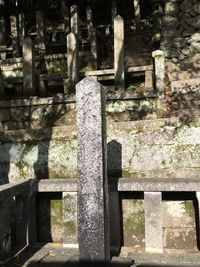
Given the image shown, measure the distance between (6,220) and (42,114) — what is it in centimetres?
289

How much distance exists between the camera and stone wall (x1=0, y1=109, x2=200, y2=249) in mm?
4047

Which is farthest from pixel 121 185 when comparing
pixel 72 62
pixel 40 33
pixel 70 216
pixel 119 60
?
pixel 40 33

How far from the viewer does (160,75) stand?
6.19 metres

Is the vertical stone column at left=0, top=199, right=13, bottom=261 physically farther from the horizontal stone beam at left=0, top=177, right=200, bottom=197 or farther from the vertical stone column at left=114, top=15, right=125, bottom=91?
the vertical stone column at left=114, top=15, right=125, bottom=91

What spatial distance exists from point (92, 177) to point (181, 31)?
594 cm

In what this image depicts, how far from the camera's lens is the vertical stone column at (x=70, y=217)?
13.5ft

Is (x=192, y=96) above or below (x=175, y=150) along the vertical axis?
above

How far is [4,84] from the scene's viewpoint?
7352 mm

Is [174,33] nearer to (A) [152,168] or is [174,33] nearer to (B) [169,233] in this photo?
(A) [152,168]

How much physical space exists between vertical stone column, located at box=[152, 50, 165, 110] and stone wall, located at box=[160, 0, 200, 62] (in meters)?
2.15

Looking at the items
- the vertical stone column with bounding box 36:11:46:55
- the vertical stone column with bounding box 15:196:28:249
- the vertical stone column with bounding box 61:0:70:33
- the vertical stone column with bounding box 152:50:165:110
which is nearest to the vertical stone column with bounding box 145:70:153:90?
the vertical stone column with bounding box 152:50:165:110

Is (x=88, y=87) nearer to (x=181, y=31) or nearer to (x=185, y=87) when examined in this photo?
(x=185, y=87)

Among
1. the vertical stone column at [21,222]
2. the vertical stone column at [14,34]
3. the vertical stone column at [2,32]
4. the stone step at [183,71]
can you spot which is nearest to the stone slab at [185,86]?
the stone step at [183,71]

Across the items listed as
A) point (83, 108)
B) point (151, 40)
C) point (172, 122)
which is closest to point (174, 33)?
point (151, 40)
